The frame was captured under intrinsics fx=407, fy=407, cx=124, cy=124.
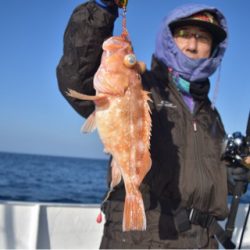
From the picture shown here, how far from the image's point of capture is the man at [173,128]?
2961 millimetres

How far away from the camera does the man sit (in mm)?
2961

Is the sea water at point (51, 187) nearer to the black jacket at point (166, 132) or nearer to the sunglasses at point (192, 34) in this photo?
the black jacket at point (166, 132)

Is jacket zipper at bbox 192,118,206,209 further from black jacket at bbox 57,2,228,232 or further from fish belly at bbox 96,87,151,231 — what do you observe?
fish belly at bbox 96,87,151,231

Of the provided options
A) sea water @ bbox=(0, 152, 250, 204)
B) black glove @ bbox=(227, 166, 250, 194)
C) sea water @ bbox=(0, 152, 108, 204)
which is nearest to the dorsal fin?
black glove @ bbox=(227, 166, 250, 194)

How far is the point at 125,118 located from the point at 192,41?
4.28 feet

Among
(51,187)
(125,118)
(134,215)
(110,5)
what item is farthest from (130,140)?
(51,187)

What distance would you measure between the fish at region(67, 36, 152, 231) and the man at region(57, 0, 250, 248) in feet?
1.00

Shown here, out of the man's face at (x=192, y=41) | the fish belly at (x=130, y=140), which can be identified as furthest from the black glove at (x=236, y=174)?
the fish belly at (x=130, y=140)

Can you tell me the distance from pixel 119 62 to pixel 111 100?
26 cm

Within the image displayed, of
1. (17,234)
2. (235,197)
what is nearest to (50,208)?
(17,234)

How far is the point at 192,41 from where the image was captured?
12.0 ft

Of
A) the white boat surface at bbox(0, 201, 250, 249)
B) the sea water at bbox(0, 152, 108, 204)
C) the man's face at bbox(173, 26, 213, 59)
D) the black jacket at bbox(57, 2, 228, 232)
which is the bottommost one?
the sea water at bbox(0, 152, 108, 204)

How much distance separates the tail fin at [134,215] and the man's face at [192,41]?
1532 mm

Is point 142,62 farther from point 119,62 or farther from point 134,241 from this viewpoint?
point 134,241
